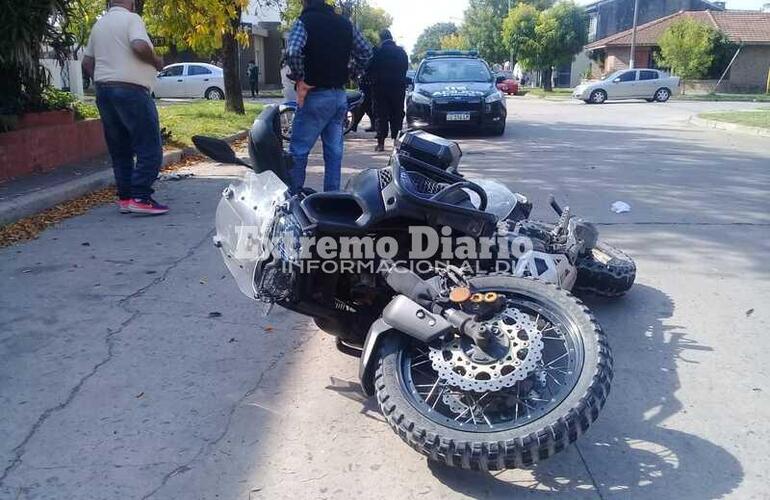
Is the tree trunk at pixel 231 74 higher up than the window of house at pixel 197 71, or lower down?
lower down

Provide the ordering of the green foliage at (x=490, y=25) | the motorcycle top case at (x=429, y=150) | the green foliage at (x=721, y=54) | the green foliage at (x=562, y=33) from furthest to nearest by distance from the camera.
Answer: the green foliage at (x=490, y=25) → the green foliage at (x=562, y=33) → the green foliage at (x=721, y=54) → the motorcycle top case at (x=429, y=150)

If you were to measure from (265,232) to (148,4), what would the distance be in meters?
9.88

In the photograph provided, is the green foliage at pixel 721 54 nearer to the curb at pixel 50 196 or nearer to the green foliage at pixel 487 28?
the green foliage at pixel 487 28

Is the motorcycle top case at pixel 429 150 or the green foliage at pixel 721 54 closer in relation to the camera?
the motorcycle top case at pixel 429 150

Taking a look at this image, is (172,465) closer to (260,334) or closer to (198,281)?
(260,334)

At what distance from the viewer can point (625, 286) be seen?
427cm

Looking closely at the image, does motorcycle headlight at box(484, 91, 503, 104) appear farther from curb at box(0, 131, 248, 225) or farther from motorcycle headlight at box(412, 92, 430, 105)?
curb at box(0, 131, 248, 225)

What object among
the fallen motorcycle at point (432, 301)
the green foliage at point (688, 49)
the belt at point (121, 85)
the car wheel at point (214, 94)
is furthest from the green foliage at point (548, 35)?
the fallen motorcycle at point (432, 301)

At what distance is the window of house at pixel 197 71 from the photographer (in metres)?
28.5

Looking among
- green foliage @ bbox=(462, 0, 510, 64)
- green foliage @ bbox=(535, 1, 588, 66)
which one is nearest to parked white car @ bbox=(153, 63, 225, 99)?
green foliage @ bbox=(535, 1, 588, 66)

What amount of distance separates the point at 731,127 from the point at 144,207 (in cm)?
1431

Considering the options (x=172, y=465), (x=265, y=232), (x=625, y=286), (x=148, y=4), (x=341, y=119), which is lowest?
(x=172, y=465)

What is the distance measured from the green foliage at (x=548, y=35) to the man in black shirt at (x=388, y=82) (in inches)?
1541

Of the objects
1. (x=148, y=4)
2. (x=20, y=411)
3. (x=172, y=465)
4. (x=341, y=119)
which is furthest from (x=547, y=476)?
(x=148, y=4)
